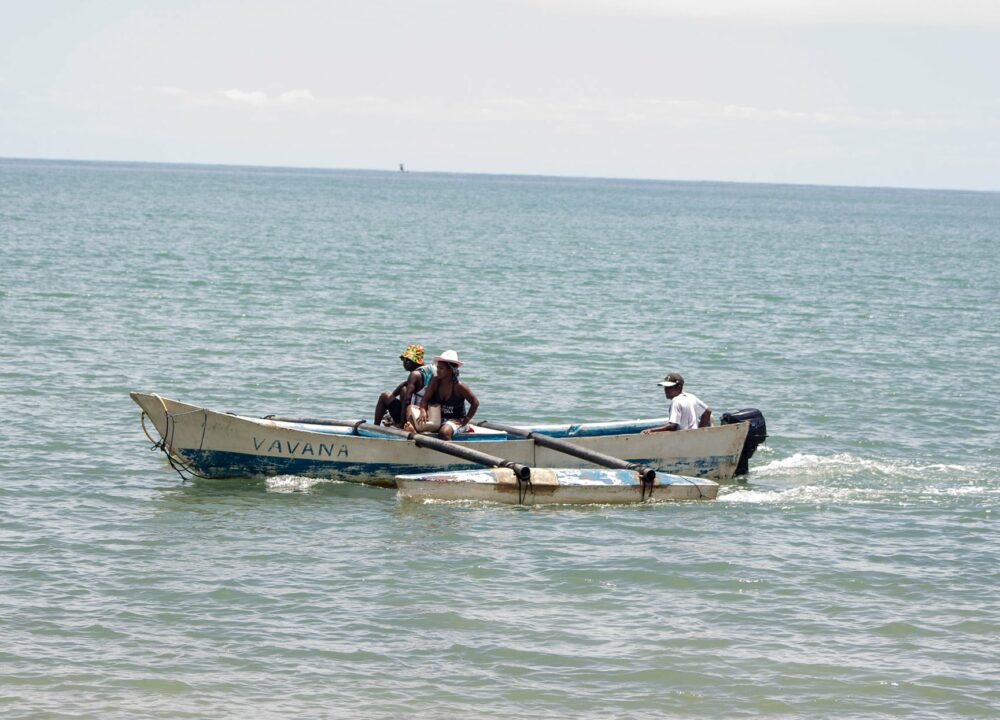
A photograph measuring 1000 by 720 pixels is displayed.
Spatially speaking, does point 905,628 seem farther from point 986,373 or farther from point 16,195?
point 16,195

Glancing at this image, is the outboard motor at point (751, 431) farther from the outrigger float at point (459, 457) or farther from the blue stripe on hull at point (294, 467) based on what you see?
the blue stripe on hull at point (294, 467)

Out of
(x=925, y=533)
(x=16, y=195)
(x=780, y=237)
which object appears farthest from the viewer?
(x=16, y=195)

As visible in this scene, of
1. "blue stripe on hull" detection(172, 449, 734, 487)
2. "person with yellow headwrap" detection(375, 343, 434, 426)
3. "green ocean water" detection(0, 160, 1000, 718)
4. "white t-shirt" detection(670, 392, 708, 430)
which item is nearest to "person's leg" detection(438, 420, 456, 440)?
"blue stripe on hull" detection(172, 449, 734, 487)

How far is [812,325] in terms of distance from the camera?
126ft

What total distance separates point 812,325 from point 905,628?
26241 millimetres

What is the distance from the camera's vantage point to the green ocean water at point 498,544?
37.8 ft

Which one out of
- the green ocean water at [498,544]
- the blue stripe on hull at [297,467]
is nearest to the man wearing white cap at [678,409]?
the green ocean water at [498,544]

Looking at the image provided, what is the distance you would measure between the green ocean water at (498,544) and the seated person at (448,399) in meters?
1.19

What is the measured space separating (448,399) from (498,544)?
3.55 metres

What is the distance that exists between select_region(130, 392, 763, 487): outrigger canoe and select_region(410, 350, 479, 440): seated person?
0.23 metres

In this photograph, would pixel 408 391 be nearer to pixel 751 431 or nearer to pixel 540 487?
pixel 540 487

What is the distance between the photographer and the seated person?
59.9ft

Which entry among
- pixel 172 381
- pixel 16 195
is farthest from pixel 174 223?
pixel 172 381

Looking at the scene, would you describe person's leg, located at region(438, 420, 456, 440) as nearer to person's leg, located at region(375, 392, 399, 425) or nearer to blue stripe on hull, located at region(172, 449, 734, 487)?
blue stripe on hull, located at region(172, 449, 734, 487)
